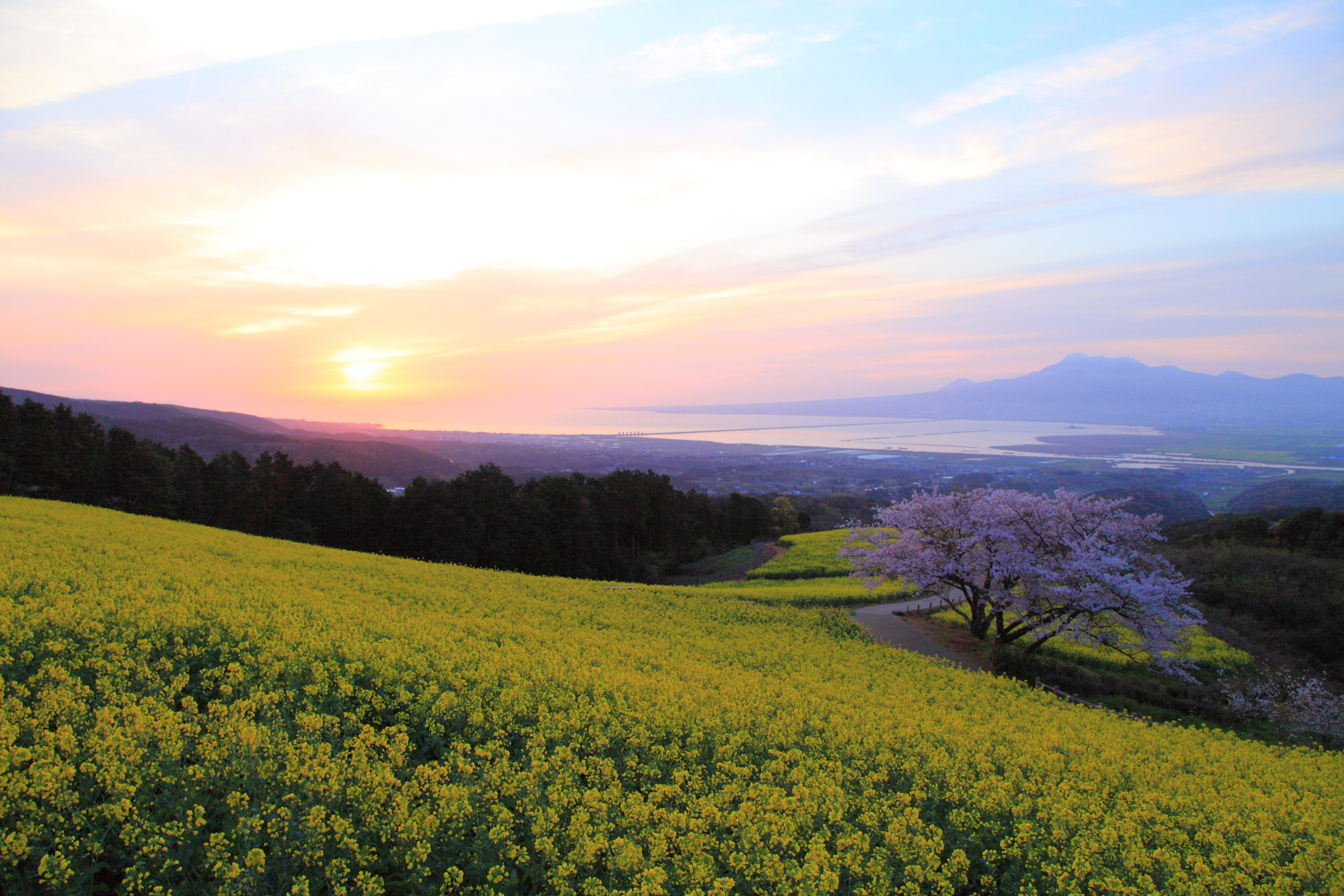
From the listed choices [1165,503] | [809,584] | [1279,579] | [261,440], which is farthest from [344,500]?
[261,440]

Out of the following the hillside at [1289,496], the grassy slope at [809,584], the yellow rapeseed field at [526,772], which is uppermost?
the yellow rapeseed field at [526,772]

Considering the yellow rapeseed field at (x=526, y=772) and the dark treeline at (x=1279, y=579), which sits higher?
the yellow rapeseed field at (x=526, y=772)

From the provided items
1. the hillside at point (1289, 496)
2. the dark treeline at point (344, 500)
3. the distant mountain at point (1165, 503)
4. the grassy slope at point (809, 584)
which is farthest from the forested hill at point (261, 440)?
the hillside at point (1289, 496)

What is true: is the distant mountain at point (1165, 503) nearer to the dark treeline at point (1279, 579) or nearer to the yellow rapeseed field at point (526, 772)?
the dark treeline at point (1279, 579)

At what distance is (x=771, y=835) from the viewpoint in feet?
15.9

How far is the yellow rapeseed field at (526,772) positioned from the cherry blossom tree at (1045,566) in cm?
594

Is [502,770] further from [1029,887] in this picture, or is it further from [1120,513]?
[1120,513]

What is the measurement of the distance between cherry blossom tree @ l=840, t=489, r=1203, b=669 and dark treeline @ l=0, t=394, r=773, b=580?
2846 cm

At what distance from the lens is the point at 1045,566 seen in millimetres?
18141

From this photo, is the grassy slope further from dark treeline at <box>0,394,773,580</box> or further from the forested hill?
the forested hill

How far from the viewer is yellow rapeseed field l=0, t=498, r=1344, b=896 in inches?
165

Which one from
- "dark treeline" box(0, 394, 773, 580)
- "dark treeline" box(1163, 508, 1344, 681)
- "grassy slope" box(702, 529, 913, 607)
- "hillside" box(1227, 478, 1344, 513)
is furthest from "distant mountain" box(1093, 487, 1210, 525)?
"dark treeline" box(0, 394, 773, 580)

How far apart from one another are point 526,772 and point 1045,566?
17.6 metres

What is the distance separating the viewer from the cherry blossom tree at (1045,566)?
1725 cm
